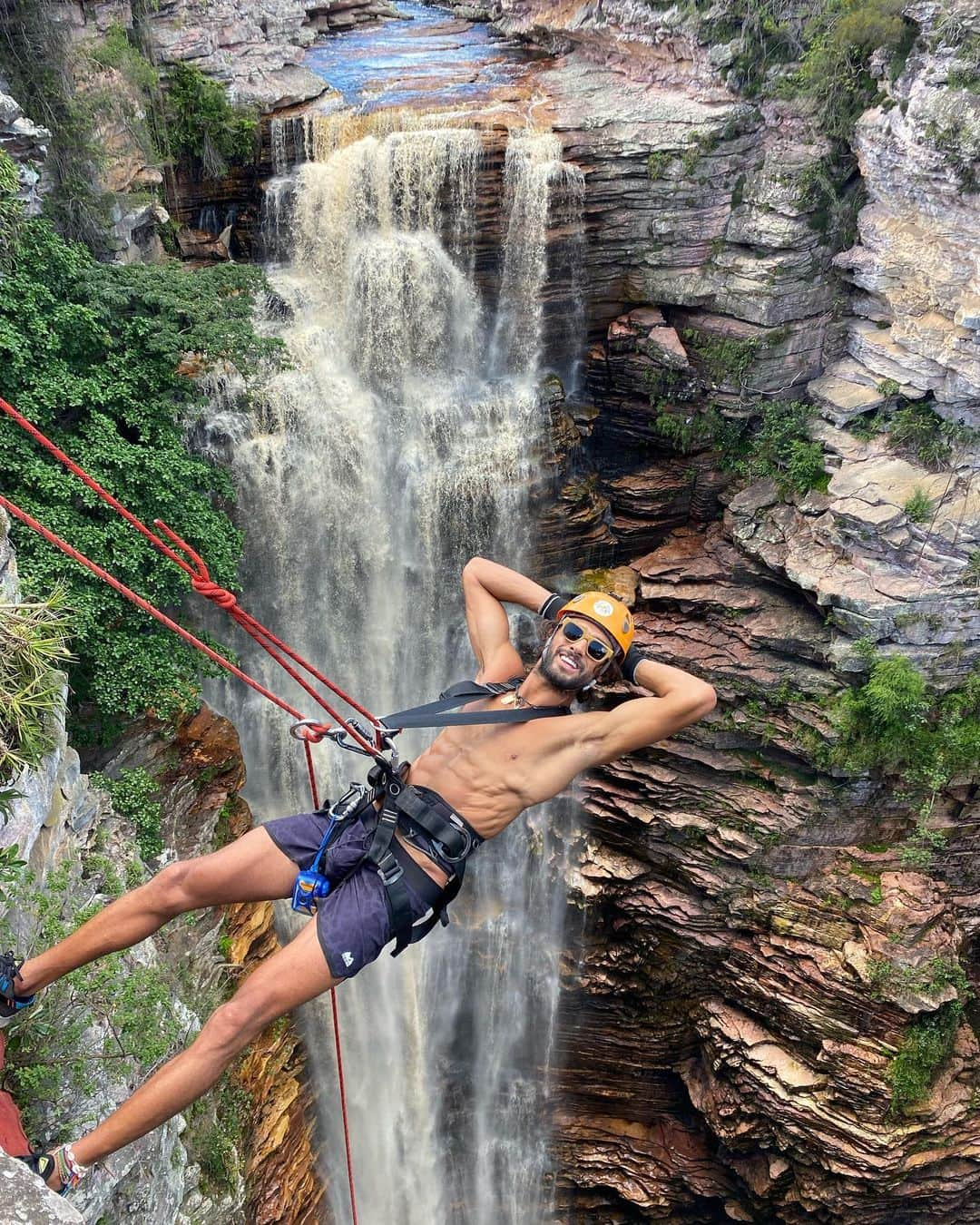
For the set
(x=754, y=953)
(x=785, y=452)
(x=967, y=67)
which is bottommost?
(x=754, y=953)

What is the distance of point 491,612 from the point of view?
5.06 metres

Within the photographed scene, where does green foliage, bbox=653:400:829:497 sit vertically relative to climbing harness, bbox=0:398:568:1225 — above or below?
below

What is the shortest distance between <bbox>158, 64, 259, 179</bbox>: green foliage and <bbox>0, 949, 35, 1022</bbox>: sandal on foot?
9760 mm

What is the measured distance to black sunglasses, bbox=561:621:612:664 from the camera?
4.47 metres

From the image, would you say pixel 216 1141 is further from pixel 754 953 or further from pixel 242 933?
pixel 754 953

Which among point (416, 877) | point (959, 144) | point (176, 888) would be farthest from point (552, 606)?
point (959, 144)

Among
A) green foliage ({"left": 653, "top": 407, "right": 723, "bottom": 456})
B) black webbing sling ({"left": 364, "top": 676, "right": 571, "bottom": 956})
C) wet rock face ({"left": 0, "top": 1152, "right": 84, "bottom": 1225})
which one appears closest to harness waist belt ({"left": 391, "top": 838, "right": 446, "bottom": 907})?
black webbing sling ({"left": 364, "top": 676, "right": 571, "bottom": 956})

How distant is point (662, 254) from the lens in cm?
1152

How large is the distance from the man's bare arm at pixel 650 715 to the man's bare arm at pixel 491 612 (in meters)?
0.62

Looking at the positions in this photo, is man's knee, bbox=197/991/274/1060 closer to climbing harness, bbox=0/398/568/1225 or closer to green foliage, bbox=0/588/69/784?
climbing harness, bbox=0/398/568/1225

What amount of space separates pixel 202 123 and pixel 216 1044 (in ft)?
34.5

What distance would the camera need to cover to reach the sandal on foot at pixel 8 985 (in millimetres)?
4441

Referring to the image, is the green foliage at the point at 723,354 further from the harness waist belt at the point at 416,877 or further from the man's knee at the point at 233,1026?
the man's knee at the point at 233,1026

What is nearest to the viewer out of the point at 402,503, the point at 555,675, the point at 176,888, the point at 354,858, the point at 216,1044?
the point at 216,1044
